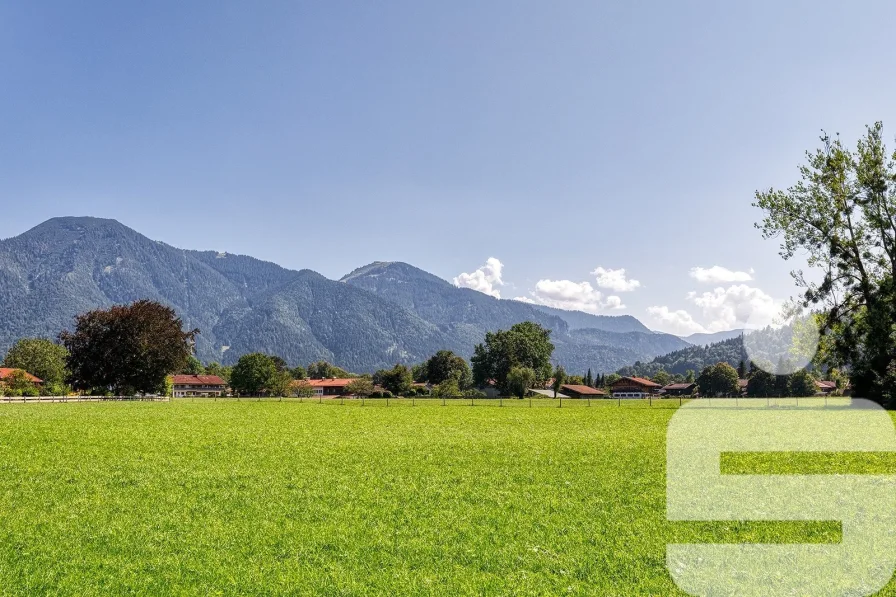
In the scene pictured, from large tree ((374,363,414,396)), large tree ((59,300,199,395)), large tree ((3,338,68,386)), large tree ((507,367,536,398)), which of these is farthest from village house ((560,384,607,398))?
large tree ((3,338,68,386))

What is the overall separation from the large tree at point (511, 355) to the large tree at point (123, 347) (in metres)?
73.7

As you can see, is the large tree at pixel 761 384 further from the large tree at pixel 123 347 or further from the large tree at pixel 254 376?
the large tree at pixel 123 347

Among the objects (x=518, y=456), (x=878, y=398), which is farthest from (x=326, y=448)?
(x=878, y=398)

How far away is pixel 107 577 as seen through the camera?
9.00m

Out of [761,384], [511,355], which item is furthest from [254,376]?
[761,384]

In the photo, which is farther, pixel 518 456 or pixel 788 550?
pixel 518 456

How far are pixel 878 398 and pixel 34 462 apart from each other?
55.5 meters

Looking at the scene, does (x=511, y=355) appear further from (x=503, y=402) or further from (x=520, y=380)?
(x=503, y=402)

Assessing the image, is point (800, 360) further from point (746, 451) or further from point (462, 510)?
point (462, 510)

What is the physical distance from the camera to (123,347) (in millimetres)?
85438

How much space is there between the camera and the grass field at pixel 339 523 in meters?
Result: 8.88

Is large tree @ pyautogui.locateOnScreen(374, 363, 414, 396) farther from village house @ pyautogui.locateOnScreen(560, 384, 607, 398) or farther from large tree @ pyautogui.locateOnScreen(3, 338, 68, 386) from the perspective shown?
large tree @ pyautogui.locateOnScreen(3, 338, 68, 386)

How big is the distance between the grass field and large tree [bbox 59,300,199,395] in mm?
69439

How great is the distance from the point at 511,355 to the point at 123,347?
83.9m
